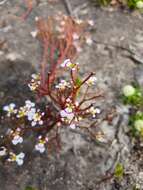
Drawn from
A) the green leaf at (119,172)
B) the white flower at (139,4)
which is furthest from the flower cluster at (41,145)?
the white flower at (139,4)

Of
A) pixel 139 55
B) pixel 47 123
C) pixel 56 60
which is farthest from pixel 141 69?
pixel 47 123

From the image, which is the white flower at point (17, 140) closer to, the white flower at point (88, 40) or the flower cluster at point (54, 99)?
the flower cluster at point (54, 99)

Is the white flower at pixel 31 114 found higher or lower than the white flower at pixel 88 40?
higher

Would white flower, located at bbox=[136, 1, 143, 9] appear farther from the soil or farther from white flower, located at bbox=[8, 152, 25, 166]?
white flower, located at bbox=[8, 152, 25, 166]

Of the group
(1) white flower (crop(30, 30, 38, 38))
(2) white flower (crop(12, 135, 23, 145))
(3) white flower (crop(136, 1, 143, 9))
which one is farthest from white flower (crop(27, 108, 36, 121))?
(3) white flower (crop(136, 1, 143, 9))

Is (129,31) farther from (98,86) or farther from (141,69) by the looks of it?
(98,86)

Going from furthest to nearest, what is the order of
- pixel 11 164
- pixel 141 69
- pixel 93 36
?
pixel 93 36
pixel 141 69
pixel 11 164

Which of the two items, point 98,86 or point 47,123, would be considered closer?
point 47,123

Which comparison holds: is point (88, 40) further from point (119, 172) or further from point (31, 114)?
Answer: point (119, 172)
